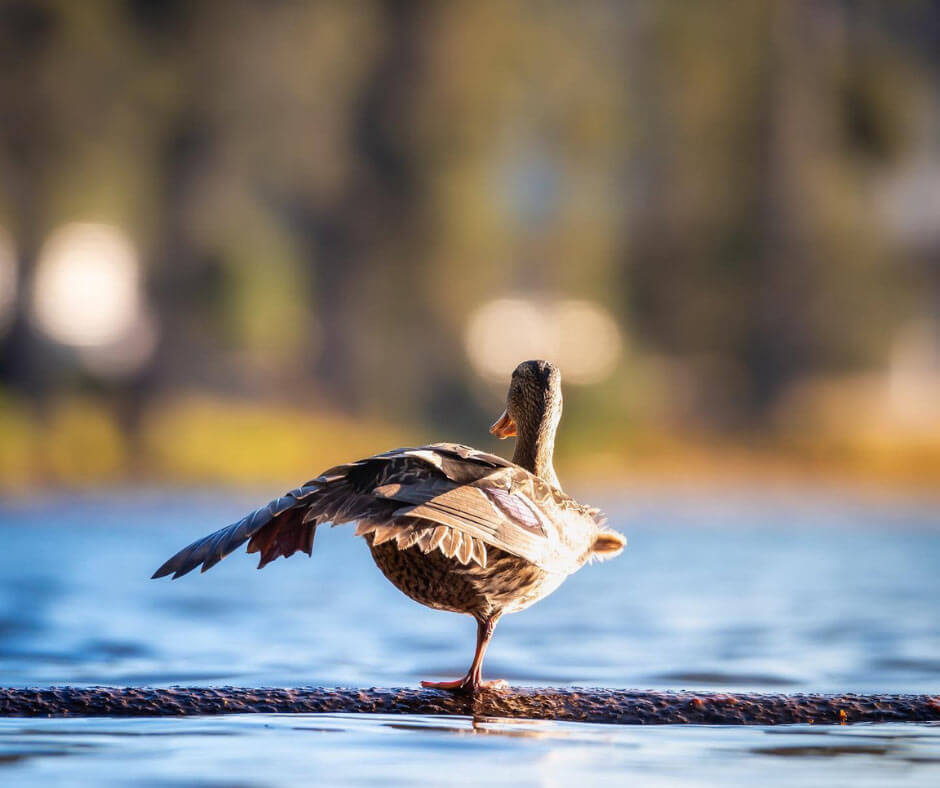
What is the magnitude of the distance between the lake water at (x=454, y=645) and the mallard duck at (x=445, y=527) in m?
0.45

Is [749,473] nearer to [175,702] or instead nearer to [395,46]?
[395,46]

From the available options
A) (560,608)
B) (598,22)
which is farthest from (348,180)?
(560,608)

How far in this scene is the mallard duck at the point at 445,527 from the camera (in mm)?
4781

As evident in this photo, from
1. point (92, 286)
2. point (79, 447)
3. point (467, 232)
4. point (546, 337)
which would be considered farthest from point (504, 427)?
point (92, 286)

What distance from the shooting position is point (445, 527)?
15.9ft

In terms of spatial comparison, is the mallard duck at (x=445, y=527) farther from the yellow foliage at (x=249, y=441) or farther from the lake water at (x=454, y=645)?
the yellow foliage at (x=249, y=441)

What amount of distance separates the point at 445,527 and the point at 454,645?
138 inches

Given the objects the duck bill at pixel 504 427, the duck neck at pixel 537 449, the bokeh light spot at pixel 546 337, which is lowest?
the duck neck at pixel 537 449

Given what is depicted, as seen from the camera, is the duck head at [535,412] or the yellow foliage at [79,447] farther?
the yellow foliage at [79,447]

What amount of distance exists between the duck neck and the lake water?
3.73 ft

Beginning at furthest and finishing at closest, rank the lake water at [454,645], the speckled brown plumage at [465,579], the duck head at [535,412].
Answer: the duck head at [535,412] → the speckled brown plumage at [465,579] → the lake water at [454,645]

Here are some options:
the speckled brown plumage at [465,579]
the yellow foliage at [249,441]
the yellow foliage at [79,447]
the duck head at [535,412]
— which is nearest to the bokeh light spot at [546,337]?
the yellow foliage at [249,441]

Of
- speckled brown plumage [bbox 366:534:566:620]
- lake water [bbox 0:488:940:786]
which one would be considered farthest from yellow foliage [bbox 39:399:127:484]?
speckled brown plumage [bbox 366:534:566:620]

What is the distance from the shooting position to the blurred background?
71.4ft
